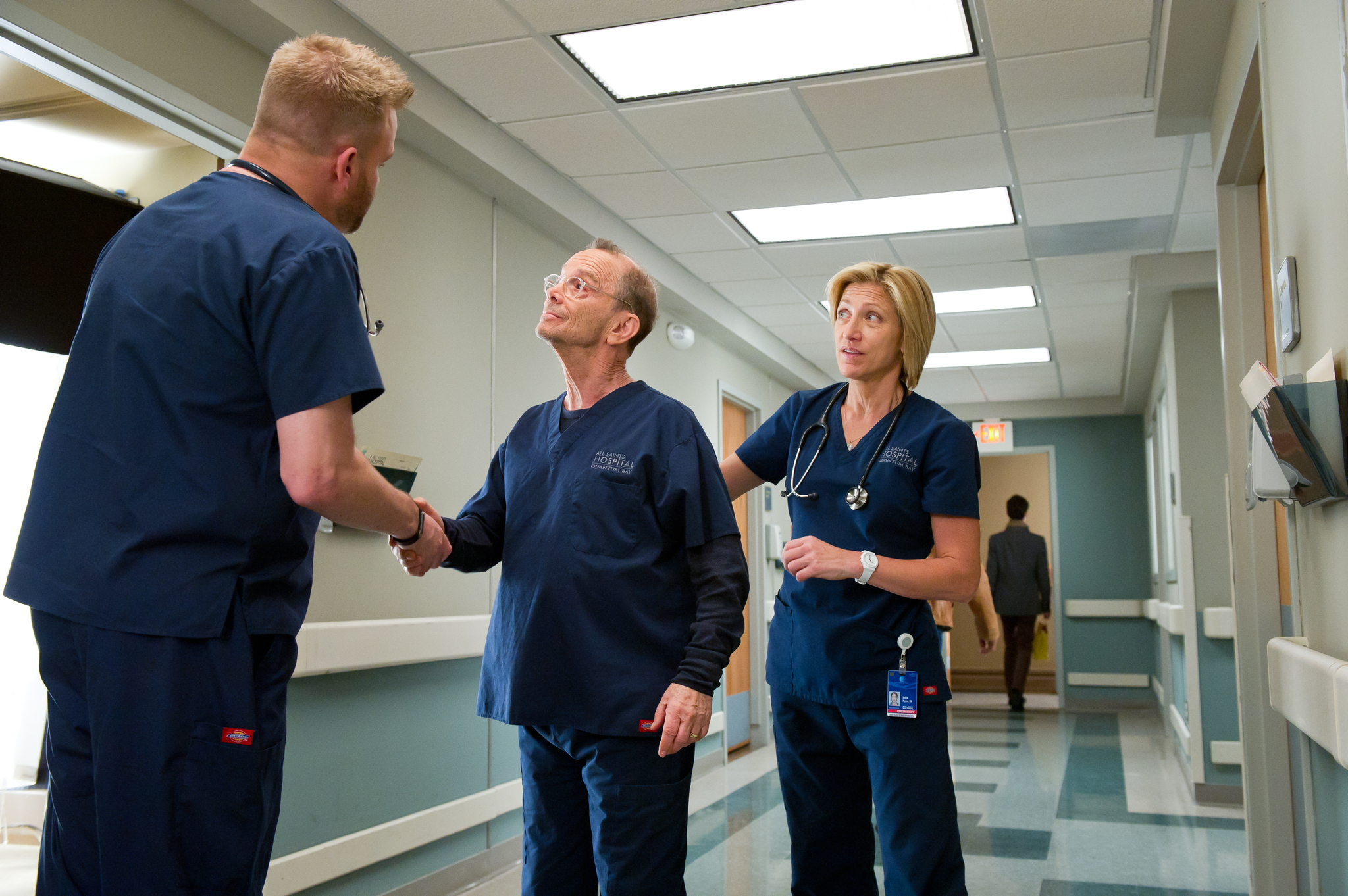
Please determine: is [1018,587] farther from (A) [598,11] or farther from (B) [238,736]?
(B) [238,736]

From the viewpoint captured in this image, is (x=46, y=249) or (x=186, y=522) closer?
(x=186, y=522)

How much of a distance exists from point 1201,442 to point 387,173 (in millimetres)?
4359

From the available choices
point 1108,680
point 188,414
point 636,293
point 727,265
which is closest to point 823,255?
point 727,265

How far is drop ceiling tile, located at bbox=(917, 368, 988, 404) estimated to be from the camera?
9.05 metres

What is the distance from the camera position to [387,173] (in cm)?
356

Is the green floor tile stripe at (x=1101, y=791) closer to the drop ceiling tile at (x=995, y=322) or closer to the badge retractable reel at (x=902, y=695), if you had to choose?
the drop ceiling tile at (x=995, y=322)

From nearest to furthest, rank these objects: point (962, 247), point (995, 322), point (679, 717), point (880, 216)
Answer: point (679, 717) → point (880, 216) → point (962, 247) → point (995, 322)

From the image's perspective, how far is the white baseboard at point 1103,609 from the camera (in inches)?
383

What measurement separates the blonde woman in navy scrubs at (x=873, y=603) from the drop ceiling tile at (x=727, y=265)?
370cm

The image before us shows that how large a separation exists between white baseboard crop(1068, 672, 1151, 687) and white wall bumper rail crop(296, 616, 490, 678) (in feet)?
24.6

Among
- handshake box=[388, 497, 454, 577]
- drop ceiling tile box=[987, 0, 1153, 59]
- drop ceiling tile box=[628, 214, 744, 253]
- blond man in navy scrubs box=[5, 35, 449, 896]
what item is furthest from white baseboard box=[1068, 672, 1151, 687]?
blond man in navy scrubs box=[5, 35, 449, 896]

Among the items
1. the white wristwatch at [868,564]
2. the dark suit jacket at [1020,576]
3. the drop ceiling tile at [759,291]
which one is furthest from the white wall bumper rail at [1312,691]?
the dark suit jacket at [1020,576]

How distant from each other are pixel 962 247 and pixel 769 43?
2.55 meters

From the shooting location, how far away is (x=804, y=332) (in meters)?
7.55
